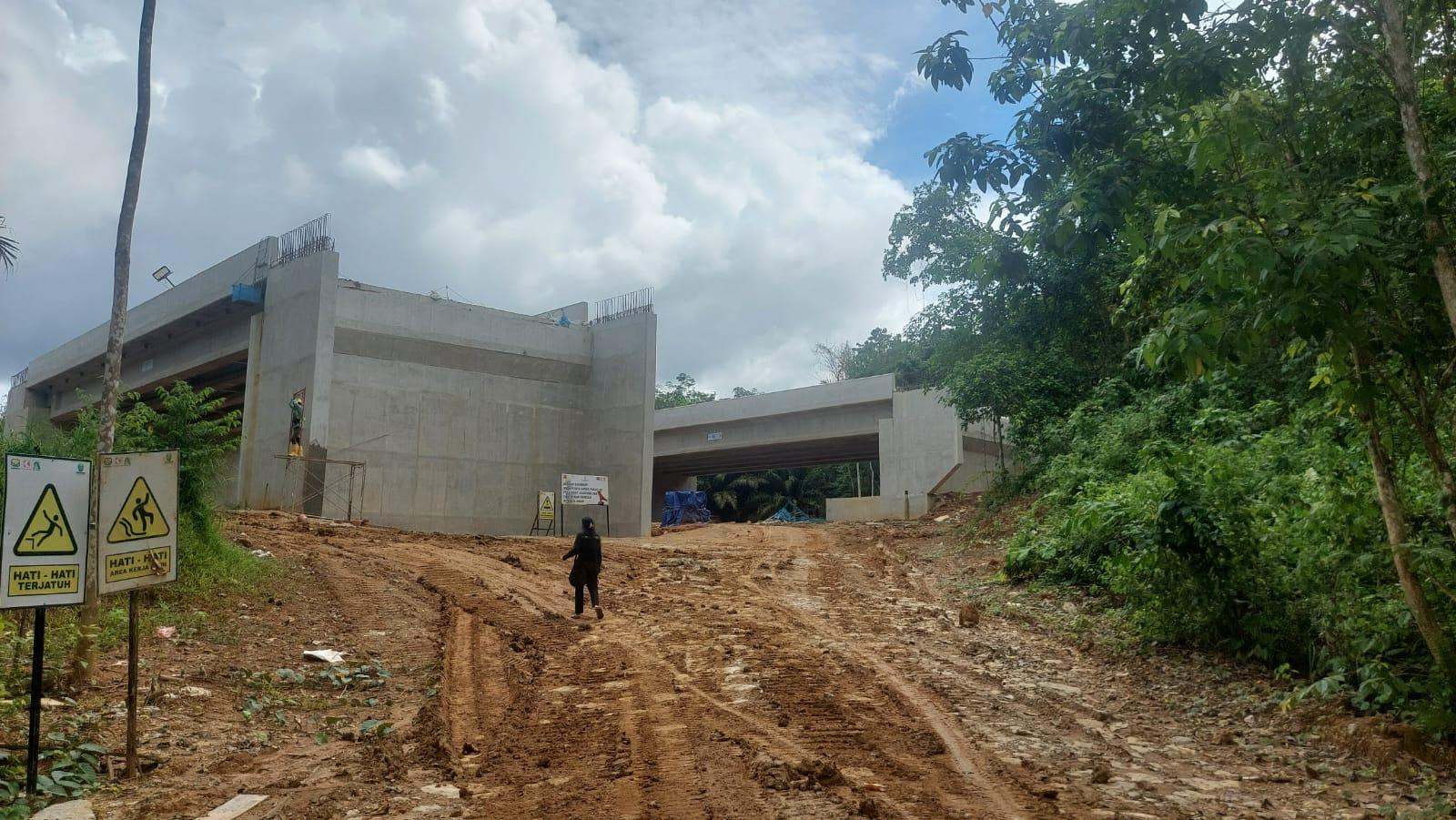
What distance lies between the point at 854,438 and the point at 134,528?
36.8 m

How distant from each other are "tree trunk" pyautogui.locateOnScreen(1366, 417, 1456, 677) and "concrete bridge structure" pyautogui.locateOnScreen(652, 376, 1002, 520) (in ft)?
81.1

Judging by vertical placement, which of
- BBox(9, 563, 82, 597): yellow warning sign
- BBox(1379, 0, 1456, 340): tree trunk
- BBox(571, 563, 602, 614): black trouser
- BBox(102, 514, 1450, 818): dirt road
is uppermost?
BBox(1379, 0, 1456, 340): tree trunk

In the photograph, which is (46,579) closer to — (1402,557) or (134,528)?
(134,528)

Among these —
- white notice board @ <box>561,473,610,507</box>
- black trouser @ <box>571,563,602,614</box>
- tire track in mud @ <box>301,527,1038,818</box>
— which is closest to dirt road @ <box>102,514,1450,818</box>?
tire track in mud @ <box>301,527,1038,818</box>

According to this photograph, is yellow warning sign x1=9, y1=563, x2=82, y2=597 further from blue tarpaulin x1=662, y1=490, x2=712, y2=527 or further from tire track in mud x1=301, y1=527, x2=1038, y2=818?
blue tarpaulin x1=662, y1=490, x2=712, y2=527

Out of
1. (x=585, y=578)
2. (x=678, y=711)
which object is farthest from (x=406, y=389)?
(x=678, y=711)

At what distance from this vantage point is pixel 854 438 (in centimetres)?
4206

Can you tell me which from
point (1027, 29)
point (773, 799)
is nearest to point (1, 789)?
point (773, 799)

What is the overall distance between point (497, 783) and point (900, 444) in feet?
109

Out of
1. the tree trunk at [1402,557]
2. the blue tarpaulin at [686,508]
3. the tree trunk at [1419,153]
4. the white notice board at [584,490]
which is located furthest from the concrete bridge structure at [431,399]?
the tree trunk at [1419,153]

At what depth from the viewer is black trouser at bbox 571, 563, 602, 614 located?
45.4 feet

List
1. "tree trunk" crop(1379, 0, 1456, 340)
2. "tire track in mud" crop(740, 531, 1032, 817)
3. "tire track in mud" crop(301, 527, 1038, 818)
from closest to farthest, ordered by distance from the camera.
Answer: "tire track in mud" crop(740, 531, 1032, 817) < "tire track in mud" crop(301, 527, 1038, 818) < "tree trunk" crop(1379, 0, 1456, 340)

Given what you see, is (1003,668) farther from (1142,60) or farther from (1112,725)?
(1142,60)

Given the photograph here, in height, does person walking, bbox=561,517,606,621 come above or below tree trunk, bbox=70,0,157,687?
below
